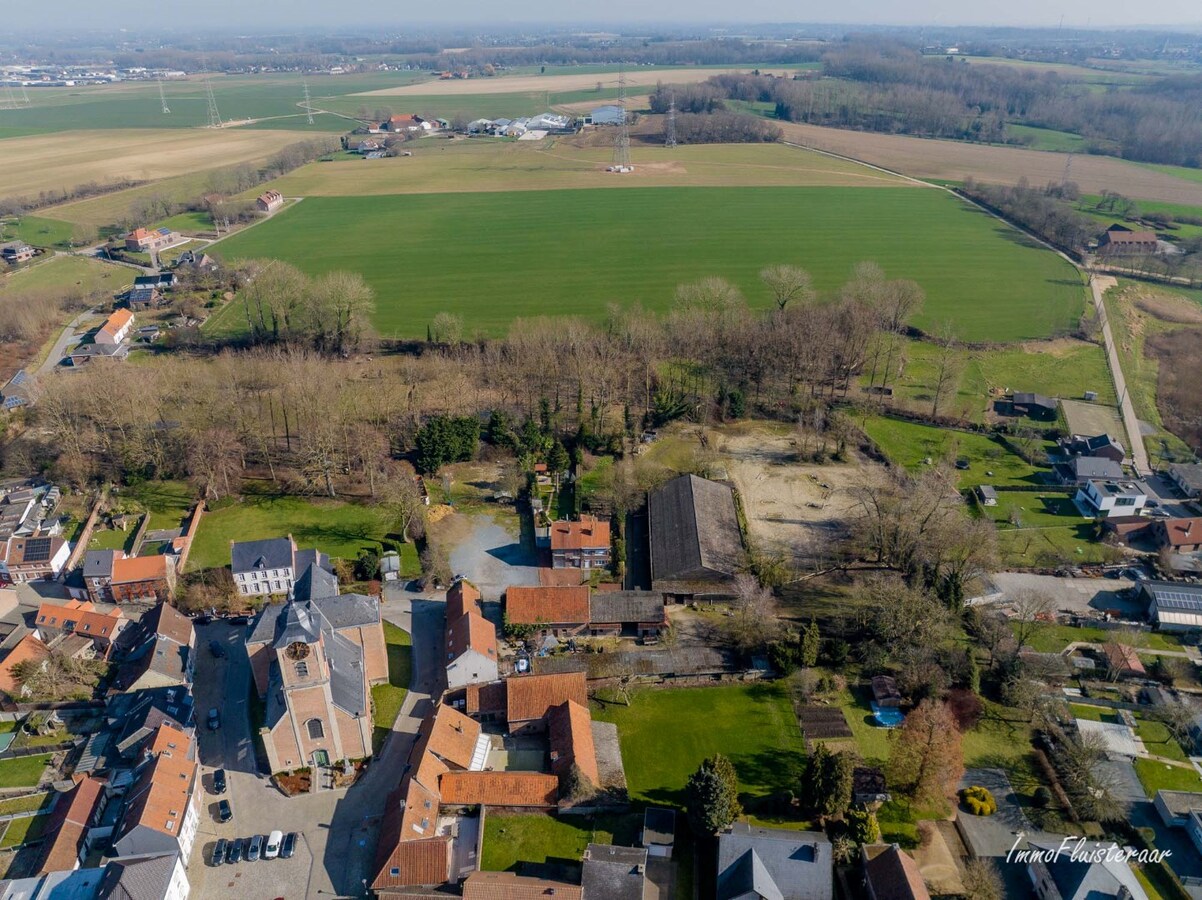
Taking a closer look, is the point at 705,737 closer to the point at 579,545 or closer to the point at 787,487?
the point at 579,545

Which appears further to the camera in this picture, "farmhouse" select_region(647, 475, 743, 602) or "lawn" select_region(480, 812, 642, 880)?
"farmhouse" select_region(647, 475, 743, 602)

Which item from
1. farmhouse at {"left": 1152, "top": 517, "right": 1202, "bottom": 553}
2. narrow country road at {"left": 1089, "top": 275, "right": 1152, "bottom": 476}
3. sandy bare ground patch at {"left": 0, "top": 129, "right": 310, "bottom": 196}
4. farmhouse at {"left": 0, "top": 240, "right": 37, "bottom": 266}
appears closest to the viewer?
farmhouse at {"left": 1152, "top": 517, "right": 1202, "bottom": 553}

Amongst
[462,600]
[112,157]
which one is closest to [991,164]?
[462,600]

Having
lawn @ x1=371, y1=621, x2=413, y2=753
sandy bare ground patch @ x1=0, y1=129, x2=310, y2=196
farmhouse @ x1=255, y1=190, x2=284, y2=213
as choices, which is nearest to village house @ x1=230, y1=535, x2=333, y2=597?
lawn @ x1=371, y1=621, x2=413, y2=753

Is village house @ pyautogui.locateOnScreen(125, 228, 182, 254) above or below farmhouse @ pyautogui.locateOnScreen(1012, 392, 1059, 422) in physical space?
above

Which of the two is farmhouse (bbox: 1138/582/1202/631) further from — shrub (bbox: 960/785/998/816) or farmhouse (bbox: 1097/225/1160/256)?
farmhouse (bbox: 1097/225/1160/256)

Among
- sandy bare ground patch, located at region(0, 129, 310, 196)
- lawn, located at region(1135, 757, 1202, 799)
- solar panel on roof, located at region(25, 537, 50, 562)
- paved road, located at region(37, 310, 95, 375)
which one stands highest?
sandy bare ground patch, located at region(0, 129, 310, 196)

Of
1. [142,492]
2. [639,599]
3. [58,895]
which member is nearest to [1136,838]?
[639,599]
